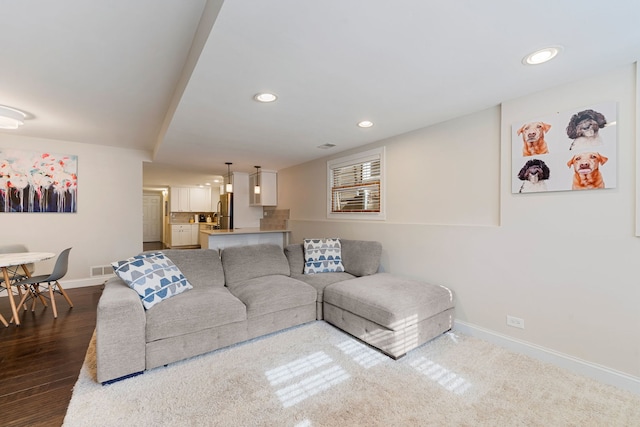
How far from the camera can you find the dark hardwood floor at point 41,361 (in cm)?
163

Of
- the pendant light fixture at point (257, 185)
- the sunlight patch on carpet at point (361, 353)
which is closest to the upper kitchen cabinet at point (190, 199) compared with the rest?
the pendant light fixture at point (257, 185)

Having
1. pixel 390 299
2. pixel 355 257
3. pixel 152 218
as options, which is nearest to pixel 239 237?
pixel 355 257

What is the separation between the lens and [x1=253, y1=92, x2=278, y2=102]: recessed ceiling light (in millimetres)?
2220

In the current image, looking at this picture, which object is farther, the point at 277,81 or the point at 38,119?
the point at 38,119

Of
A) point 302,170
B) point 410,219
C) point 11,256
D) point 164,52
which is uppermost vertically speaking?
point 164,52

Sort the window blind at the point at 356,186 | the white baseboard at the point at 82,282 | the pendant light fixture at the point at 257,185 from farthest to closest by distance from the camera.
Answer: the pendant light fixture at the point at 257,185 → the white baseboard at the point at 82,282 → the window blind at the point at 356,186

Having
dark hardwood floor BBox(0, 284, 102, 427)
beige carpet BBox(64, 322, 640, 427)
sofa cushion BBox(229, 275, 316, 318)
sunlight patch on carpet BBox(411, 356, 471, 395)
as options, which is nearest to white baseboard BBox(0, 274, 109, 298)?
dark hardwood floor BBox(0, 284, 102, 427)

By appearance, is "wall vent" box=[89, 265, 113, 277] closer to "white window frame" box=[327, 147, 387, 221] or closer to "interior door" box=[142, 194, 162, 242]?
"white window frame" box=[327, 147, 387, 221]

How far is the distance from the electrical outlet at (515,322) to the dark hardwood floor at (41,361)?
335 cm

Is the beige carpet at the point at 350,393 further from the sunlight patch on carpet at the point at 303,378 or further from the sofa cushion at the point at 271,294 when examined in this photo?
the sofa cushion at the point at 271,294

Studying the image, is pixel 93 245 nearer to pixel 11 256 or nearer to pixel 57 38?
pixel 11 256

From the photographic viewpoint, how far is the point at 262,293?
2.65 m

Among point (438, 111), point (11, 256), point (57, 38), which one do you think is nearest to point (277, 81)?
point (57, 38)

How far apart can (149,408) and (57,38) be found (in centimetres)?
246
